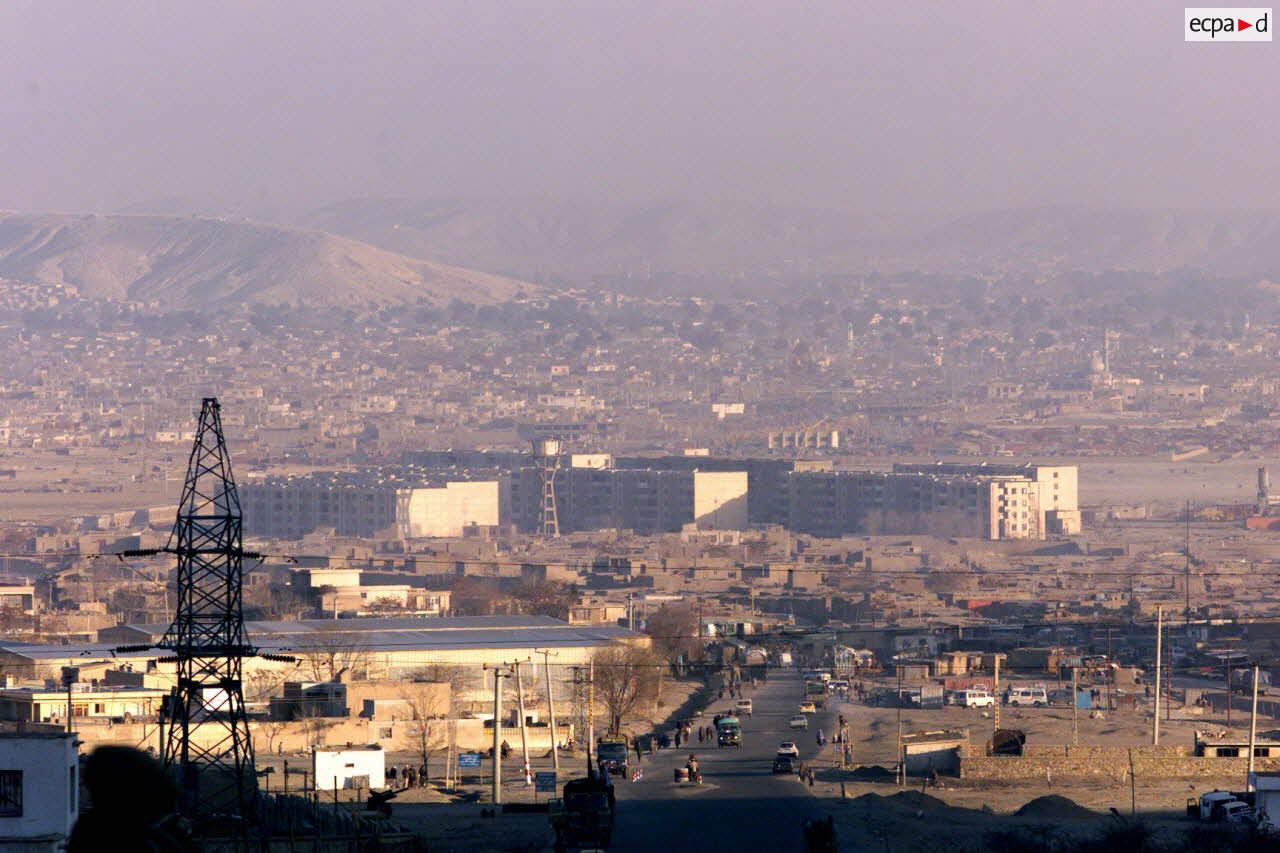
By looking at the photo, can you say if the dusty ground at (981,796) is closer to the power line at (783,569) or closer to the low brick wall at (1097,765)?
the low brick wall at (1097,765)

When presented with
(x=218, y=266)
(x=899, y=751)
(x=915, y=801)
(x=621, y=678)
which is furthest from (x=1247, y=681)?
(x=218, y=266)

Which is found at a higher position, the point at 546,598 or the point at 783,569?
the point at 783,569

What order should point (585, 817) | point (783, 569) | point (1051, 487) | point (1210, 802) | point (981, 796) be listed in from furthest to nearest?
point (1051, 487) < point (783, 569) < point (981, 796) < point (1210, 802) < point (585, 817)

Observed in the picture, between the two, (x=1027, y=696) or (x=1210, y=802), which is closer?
(x=1210, y=802)

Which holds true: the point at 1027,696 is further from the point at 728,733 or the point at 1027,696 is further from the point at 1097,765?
the point at 1097,765

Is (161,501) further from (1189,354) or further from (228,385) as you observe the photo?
(1189,354)

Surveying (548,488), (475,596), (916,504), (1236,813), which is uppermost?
(548,488)

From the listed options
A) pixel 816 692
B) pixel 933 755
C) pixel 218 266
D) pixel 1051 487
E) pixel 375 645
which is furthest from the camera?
pixel 218 266
